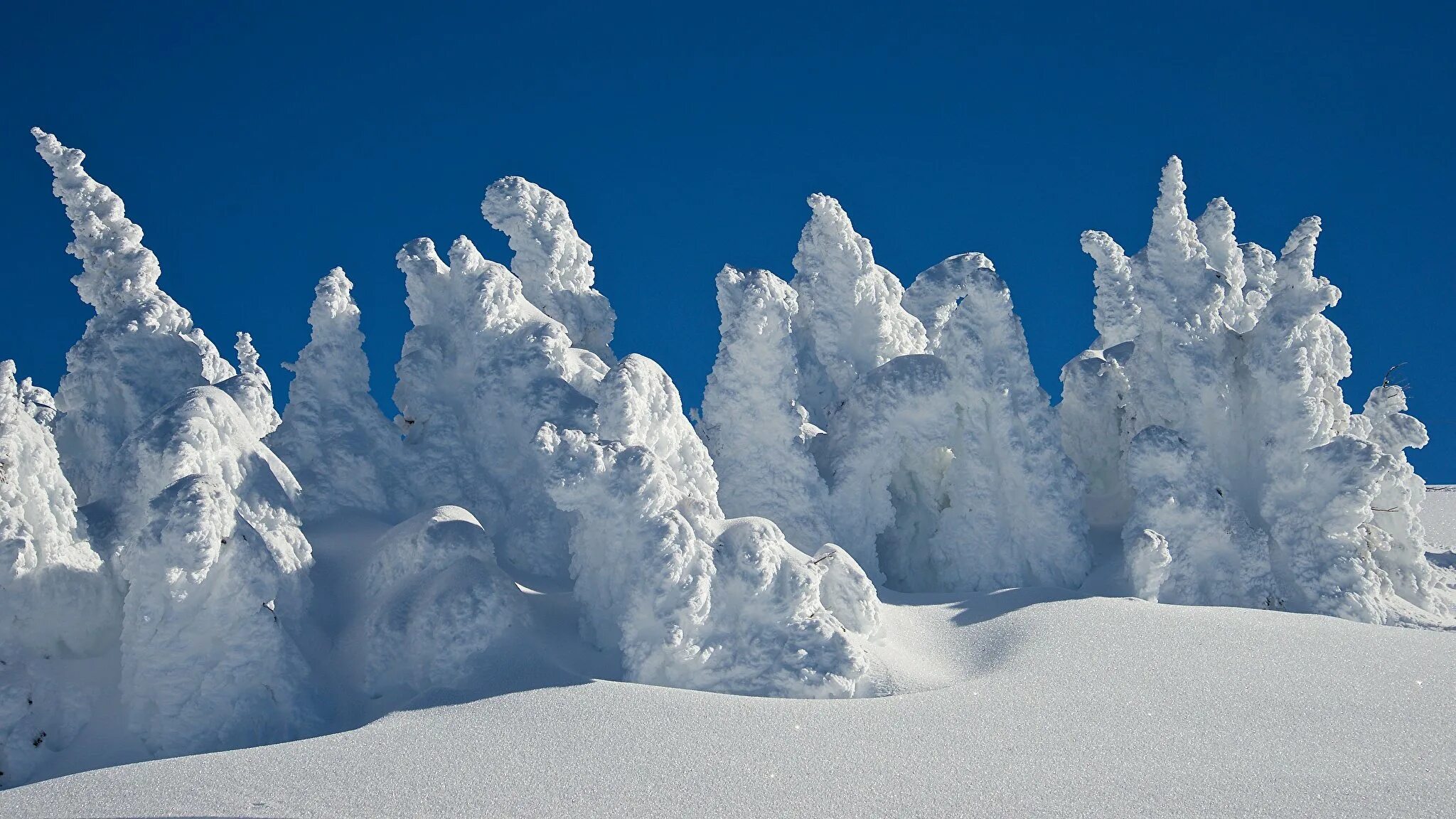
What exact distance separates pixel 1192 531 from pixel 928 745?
10.2 metres

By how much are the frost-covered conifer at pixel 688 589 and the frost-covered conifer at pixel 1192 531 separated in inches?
286

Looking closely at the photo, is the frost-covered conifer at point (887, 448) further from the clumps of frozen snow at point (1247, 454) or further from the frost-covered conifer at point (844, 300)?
the clumps of frozen snow at point (1247, 454)

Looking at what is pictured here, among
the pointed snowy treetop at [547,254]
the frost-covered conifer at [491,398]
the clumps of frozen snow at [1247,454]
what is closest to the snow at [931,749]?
the clumps of frozen snow at [1247,454]

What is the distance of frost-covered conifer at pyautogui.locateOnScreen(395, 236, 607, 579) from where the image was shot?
21.4 metres

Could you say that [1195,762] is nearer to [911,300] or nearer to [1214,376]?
[1214,376]

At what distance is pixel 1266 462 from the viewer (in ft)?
75.0

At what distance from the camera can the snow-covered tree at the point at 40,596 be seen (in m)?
15.1

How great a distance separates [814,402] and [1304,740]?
15.0 meters

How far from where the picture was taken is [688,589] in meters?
16.4

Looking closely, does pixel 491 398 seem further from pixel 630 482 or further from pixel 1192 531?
pixel 1192 531

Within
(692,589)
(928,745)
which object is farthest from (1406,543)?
(692,589)

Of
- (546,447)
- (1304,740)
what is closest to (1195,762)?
(1304,740)

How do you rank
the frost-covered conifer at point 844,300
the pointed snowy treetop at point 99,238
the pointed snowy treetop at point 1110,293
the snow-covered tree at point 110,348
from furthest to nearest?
the pointed snowy treetop at point 1110,293
the frost-covered conifer at point 844,300
the pointed snowy treetop at point 99,238
the snow-covered tree at point 110,348

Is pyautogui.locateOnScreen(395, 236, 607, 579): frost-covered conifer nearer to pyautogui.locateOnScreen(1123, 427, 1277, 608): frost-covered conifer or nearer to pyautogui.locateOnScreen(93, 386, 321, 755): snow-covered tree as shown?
pyautogui.locateOnScreen(93, 386, 321, 755): snow-covered tree
